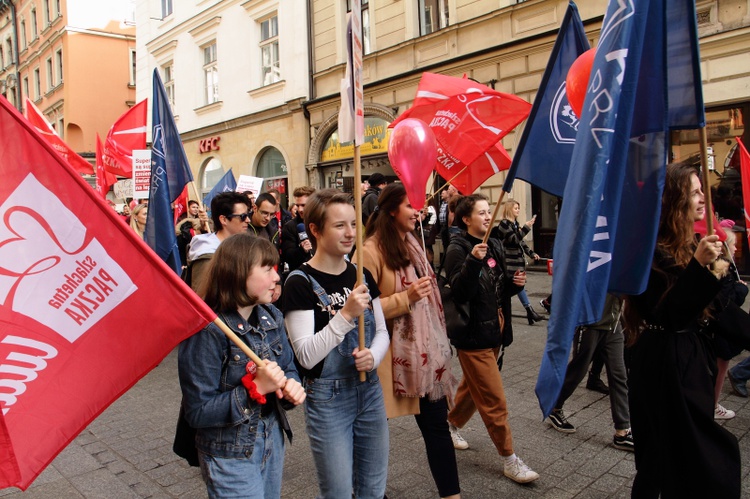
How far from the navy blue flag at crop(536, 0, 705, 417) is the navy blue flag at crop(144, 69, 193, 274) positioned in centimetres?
347

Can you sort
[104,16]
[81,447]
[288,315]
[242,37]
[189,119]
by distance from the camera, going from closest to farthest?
[288,315] < [81,447] < [242,37] < [189,119] < [104,16]

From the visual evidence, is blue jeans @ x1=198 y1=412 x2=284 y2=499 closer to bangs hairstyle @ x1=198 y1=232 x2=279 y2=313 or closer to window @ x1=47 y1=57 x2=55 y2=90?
bangs hairstyle @ x1=198 y1=232 x2=279 y2=313

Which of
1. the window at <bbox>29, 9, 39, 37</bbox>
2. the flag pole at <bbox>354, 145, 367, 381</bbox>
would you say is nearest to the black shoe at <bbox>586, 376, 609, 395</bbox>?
the flag pole at <bbox>354, 145, 367, 381</bbox>

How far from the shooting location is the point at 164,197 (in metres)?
5.06

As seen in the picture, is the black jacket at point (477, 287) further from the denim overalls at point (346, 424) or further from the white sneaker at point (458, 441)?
the denim overalls at point (346, 424)

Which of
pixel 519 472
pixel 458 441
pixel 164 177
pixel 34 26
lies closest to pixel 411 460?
pixel 458 441

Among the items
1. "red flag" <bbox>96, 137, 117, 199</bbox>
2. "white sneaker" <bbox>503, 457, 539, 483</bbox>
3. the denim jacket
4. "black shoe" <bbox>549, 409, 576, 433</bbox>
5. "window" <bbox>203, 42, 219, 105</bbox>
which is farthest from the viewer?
"window" <bbox>203, 42, 219, 105</bbox>

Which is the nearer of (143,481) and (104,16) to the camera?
(143,481)

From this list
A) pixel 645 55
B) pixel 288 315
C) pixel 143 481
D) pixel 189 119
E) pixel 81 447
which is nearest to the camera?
pixel 645 55

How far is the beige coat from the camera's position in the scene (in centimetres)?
301

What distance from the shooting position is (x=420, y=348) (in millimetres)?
3092

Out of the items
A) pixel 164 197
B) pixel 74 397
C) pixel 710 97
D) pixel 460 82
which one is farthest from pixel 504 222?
pixel 74 397

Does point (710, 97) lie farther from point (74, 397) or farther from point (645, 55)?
point (74, 397)

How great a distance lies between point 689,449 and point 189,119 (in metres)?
23.5
